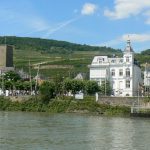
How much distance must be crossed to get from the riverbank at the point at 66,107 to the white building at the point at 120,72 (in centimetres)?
1851

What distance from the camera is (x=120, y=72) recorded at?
123062 mm

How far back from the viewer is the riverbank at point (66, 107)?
99812mm

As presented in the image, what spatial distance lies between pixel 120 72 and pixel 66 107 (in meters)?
22.8

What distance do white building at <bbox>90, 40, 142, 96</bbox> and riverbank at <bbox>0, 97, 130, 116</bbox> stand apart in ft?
60.7

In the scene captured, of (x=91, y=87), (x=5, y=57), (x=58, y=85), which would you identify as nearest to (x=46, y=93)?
(x=58, y=85)

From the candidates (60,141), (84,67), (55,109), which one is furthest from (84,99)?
(84,67)

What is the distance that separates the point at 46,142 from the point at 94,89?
7255cm

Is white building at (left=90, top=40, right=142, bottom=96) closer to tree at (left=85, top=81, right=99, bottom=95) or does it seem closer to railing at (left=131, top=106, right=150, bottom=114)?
tree at (left=85, top=81, right=99, bottom=95)

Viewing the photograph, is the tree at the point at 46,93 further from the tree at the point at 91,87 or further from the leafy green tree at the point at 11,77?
the leafy green tree at the point at 11,77

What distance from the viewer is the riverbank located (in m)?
99.8

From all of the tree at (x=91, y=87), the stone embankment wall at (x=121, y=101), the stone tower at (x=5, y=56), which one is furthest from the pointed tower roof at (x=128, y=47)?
the stone tower at (x=5, y=56)

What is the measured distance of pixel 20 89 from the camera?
435 feet

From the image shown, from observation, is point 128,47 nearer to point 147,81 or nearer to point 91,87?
point 147,81

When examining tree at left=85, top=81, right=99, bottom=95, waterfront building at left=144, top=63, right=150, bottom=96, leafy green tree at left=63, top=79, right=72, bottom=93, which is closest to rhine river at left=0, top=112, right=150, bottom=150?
tree at left=85, top=81, right=99, bottom=95
